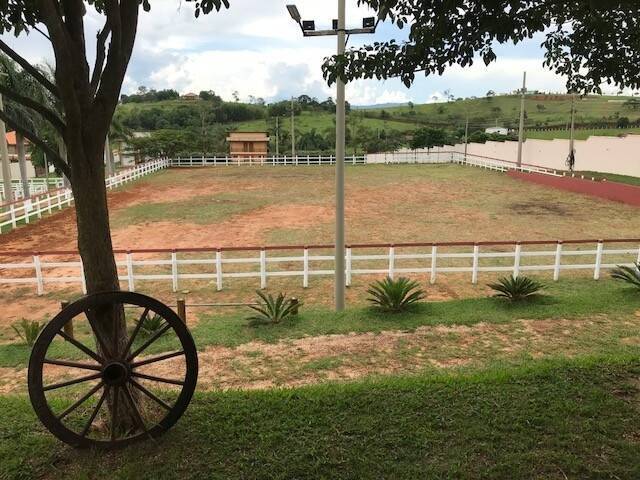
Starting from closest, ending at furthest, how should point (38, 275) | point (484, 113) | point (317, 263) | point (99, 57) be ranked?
point (99, 57)
point (38, 275)
point (317, 263)
point (484, 113)

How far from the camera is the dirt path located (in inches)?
258

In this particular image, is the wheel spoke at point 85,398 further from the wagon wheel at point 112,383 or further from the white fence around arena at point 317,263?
the white fence around arena at point 317,263

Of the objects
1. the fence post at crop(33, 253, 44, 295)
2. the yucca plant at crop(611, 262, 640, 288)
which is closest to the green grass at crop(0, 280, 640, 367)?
the yucca plant at crop(611, 262, 640, 288)

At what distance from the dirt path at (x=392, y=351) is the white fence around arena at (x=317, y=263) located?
3.10 m

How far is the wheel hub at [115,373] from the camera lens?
139 inches

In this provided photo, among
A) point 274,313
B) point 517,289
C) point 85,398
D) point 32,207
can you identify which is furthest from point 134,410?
point 32,207

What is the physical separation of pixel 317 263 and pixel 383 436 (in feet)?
32.4

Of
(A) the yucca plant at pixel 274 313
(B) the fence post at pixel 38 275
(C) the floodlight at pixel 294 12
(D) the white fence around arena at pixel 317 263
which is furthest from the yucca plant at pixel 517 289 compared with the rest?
(B) the fence post at pixel 38 275

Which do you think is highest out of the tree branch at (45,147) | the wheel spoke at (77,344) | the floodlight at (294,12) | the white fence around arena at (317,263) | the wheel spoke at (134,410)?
the floodlight at (294,12)

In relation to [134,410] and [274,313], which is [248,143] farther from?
[134,410]

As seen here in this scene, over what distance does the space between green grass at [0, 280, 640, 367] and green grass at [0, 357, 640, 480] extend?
3161 mm

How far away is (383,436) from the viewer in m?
3.80

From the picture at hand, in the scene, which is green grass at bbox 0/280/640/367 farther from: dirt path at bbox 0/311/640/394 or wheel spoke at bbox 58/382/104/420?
wheel spoke at bbox 58/382/104/420

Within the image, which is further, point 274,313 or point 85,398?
point 274,313
